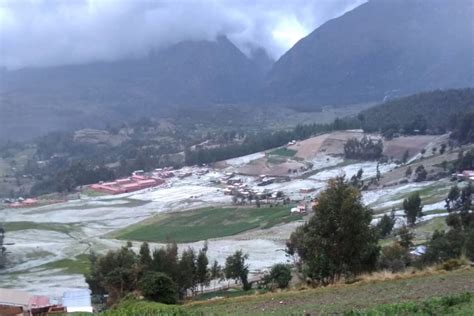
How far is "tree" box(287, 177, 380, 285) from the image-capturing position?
71.2ft

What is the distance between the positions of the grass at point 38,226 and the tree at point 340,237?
5713 centimetres

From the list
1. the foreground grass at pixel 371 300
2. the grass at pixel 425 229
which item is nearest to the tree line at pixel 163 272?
the foreground grass at pixel 371 300

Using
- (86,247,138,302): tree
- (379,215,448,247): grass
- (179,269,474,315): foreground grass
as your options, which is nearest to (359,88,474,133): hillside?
(379,215,448,247): grass

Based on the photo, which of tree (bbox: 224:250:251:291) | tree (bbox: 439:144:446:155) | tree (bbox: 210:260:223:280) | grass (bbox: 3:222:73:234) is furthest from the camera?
tree (bbox: 439:144:446:155)

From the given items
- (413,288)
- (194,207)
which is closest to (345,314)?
(413,288)

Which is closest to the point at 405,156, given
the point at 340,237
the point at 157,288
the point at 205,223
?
the point at 205,223

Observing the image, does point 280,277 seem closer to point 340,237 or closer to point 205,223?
point 340,237

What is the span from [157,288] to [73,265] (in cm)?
3624

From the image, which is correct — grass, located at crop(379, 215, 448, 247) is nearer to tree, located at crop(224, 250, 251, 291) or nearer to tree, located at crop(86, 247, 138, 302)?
tree, located at crop(224, 250, 251, 291)

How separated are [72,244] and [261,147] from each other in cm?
7309

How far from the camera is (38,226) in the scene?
77438 mm

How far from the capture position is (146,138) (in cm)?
17938

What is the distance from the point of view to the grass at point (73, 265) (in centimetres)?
5294

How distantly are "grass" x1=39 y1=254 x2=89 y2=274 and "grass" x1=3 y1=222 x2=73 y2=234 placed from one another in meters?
17.1
